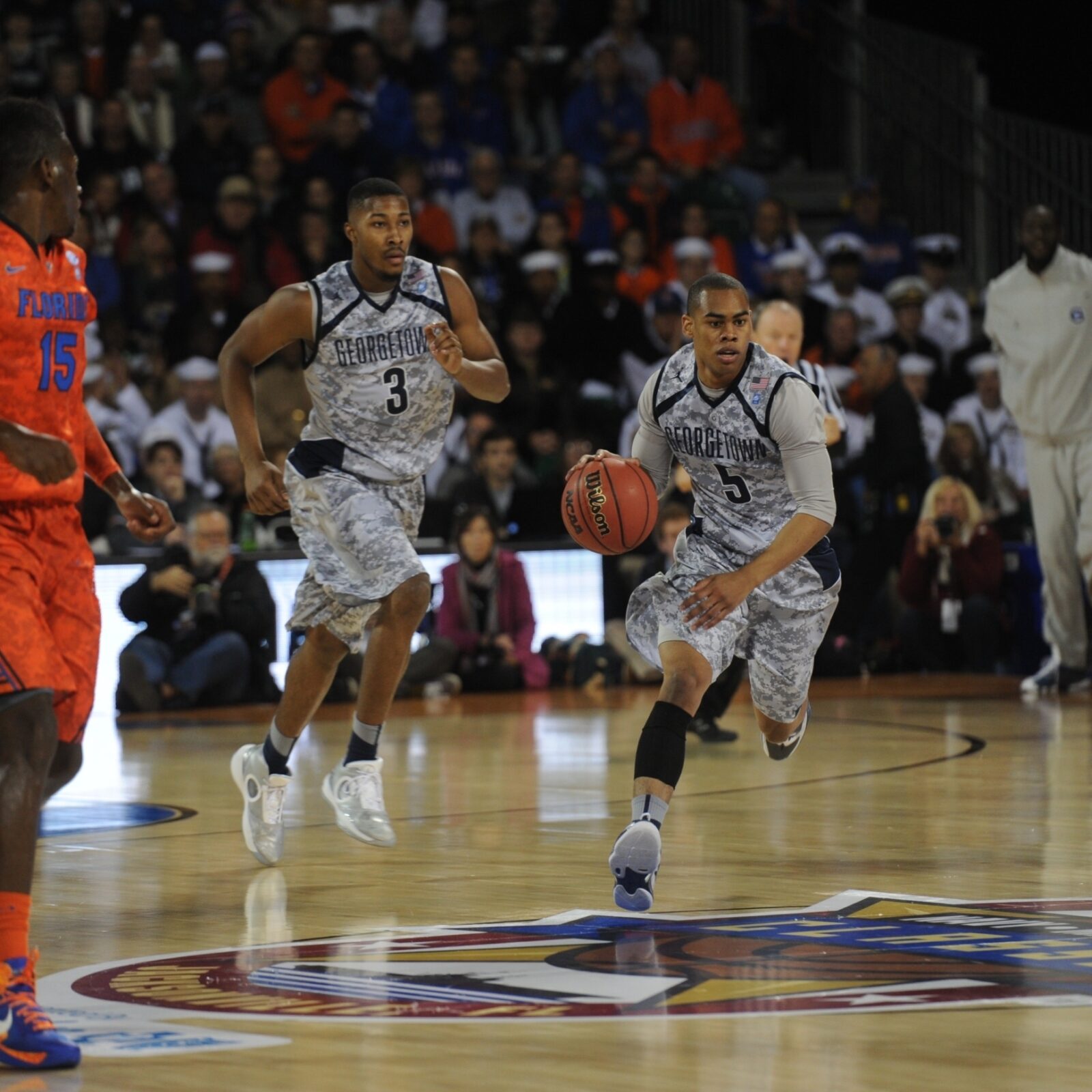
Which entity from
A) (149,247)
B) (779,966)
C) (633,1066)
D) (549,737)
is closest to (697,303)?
(779,966)

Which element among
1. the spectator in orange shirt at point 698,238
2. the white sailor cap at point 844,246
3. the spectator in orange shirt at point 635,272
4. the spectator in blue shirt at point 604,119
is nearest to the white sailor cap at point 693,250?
the spectator in orange shirt at point 698,238

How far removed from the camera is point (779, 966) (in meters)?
4.24

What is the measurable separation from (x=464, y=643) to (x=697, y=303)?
663 cm

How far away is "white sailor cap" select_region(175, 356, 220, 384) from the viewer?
1259 cm

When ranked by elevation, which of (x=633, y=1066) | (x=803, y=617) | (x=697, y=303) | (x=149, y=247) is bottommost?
(x=633, y=1066)

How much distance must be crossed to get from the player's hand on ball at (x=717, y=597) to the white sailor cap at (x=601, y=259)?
9.14 metres

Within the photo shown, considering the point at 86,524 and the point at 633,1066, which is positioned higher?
the point at 86,524

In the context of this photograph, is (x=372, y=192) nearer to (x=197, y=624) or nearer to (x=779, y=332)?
(x=779, y=332)

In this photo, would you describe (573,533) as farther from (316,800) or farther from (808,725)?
(808,725)

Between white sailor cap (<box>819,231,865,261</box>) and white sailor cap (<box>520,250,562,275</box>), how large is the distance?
2176 mm

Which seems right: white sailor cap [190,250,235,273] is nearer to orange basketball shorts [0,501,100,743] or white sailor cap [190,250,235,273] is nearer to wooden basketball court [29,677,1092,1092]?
wooden basketball court [29,677,1092,1092]

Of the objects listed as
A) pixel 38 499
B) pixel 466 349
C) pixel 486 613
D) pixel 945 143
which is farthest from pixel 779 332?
pixel 945 143

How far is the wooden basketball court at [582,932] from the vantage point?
139 inches

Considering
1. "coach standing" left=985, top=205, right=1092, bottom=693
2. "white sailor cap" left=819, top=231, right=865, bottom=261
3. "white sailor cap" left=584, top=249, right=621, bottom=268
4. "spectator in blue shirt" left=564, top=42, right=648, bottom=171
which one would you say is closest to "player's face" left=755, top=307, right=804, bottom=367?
"coach standing" left=985, top=205, right=1092, bottom=693
